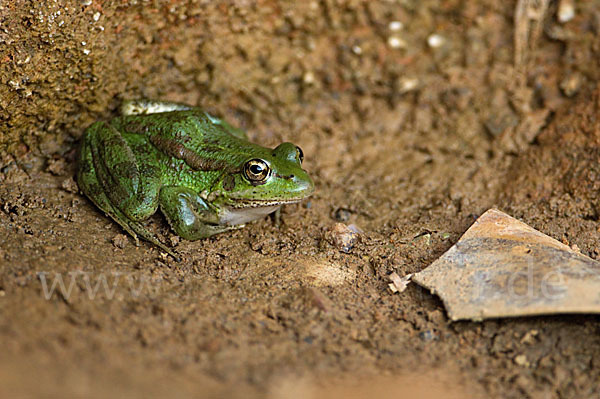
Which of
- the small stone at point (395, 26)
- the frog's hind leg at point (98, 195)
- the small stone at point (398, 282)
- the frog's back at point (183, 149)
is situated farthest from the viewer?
the small stone at point (395, 26)

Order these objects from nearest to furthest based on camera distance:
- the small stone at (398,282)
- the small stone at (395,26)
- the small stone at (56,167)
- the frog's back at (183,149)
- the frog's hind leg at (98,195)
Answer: the small stone at (398,282)
the frog's hind leg at (98,195)
the frog's back at (183,149)
the small stone at (56,167)
the small stone at (395,26)

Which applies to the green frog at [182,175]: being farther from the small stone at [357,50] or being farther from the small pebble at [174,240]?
the small stone at [357,50]

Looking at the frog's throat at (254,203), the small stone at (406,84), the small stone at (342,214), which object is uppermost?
the small stone at (406,84)

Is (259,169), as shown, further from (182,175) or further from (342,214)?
(342,214)

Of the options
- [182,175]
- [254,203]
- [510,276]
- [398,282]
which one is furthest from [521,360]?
[182,175]

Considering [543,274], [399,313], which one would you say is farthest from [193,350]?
[543,274]

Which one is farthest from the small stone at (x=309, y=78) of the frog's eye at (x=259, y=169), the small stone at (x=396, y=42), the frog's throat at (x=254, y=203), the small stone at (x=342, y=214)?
the frog's throat at (x=254, y=203)

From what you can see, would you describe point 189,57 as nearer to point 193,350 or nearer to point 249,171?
point 249,171
